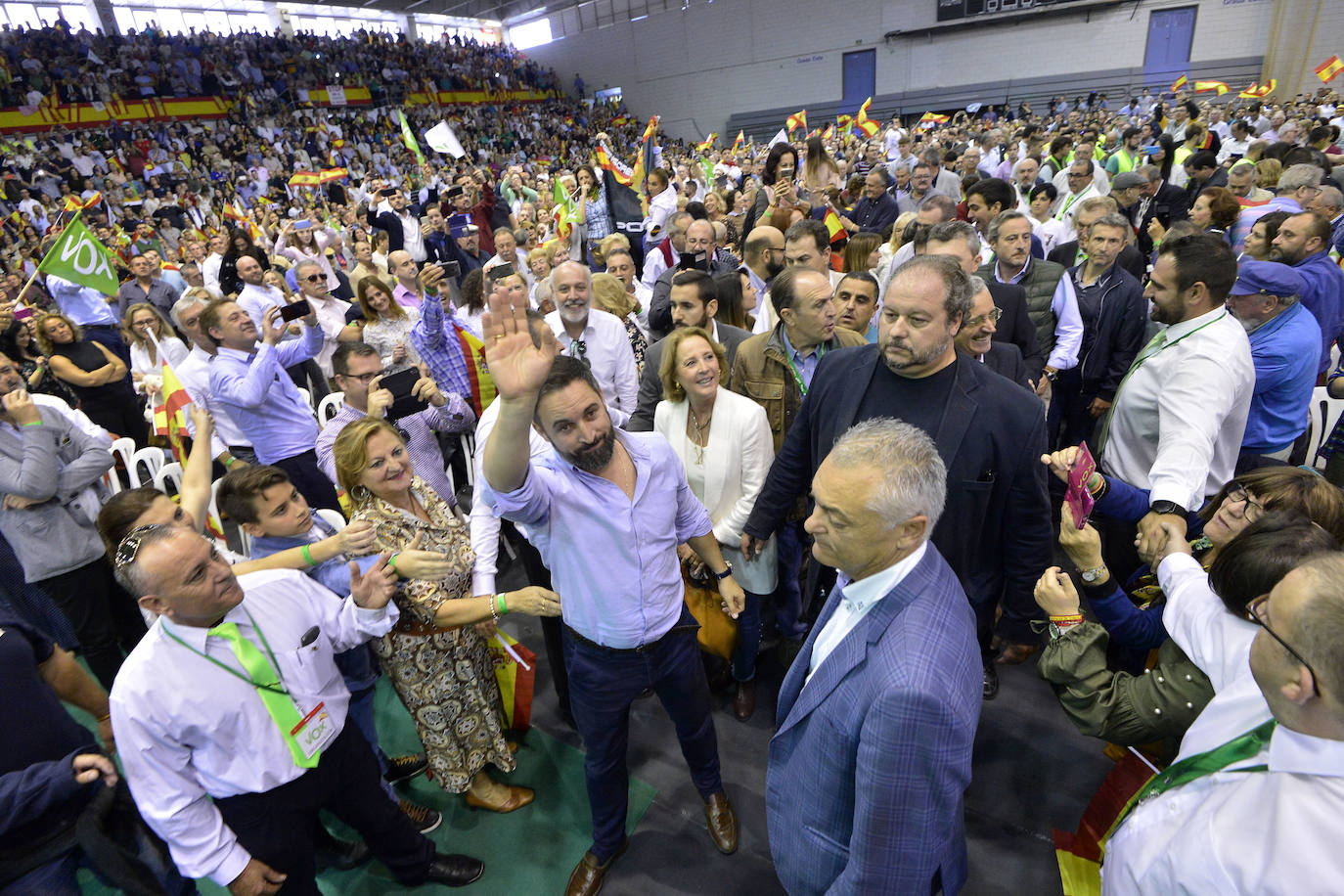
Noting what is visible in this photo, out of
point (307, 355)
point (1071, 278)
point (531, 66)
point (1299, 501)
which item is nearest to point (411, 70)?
point (531, 66)

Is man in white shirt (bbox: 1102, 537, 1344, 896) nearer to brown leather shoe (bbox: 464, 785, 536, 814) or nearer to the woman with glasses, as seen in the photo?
the woman with glasses

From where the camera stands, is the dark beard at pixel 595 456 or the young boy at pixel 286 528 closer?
the dark beard at pixel 595 456

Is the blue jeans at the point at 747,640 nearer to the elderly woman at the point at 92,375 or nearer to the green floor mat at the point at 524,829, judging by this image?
the green floor mat at the point at 524,829

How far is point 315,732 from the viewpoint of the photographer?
6.39ft

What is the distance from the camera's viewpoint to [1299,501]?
173 centimetres

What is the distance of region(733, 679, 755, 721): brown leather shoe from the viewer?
314 centimetres

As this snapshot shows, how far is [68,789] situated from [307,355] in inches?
130

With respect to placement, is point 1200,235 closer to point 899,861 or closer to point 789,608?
point 789,608

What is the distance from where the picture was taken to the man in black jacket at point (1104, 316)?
3.69m

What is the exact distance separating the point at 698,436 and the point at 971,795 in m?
1.89

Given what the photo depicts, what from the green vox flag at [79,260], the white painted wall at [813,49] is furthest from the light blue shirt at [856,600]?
the white painted wall at [813,49]

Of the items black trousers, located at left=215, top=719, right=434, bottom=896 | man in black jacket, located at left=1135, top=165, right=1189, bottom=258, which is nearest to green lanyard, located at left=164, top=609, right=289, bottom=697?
black trousers, located at left=215, top=719, right=434, bottom=896

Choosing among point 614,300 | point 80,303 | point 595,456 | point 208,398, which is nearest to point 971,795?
point 595,456

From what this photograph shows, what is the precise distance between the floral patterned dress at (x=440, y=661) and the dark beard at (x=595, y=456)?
33.3 inches
